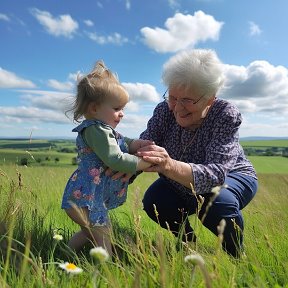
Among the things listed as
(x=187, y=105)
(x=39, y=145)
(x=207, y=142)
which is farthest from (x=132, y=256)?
(x=39, y=145)

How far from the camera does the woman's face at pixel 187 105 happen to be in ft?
11.9

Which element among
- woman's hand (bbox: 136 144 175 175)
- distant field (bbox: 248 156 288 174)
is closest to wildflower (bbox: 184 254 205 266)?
woman's hand (bbox: 136 144 175 175)

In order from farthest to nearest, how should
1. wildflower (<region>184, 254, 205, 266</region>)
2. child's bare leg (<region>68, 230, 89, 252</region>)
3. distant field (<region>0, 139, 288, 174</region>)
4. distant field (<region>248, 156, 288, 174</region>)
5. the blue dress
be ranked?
1. distant field (<region>248, 156, 288, 174</region>)
2. distant field (<region>0, 139, 288, 174</region>)
3. child's bare leg (<region>68, 230, 89, 252</region>)
4. the blue dress
5. wildflower (<region>184, 254, 205, 266</region>)

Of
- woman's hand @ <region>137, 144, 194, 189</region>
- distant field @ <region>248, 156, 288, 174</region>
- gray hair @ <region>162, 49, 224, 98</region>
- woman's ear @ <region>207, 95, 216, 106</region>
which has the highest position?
gray hair @ <region>162, 49, 224, 98</region>

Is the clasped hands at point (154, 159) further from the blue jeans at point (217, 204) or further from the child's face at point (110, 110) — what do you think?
the blue jeans at point (217, 204)

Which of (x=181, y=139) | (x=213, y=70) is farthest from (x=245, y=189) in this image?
(x=213, y=70)

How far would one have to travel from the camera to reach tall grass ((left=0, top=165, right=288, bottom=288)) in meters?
1.65

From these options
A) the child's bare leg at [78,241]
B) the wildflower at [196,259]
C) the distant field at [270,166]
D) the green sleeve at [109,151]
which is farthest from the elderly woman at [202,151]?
the distant field at [270,166]

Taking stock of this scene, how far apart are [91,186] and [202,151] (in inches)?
52.2

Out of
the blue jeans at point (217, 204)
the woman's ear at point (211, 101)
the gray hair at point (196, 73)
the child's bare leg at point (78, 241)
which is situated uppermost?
the gray hair at point (196, 73)

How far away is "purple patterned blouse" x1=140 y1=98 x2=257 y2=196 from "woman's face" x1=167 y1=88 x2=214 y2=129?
A: 0.17m

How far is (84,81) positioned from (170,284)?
2.08 m

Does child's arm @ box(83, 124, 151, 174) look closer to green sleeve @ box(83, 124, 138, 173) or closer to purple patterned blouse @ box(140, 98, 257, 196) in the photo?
green sleeve @ box(83, 124, 138, 173)

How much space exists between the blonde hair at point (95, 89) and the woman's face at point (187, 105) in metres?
0.56
